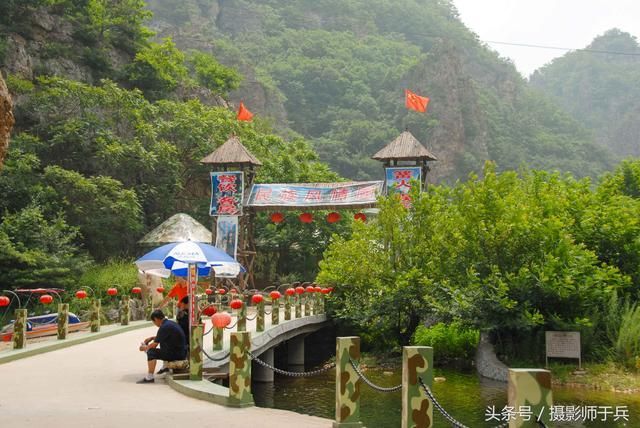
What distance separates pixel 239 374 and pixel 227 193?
18.6 metres

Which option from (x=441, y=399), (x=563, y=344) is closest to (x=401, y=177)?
(x=563, y=344)

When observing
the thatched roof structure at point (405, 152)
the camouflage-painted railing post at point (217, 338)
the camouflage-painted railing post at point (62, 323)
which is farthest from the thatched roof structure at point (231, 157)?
the camouflage-painted railing post at point (217, 338)

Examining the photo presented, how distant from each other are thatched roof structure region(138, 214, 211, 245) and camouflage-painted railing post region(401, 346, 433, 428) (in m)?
20.9

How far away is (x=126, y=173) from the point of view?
29.4m

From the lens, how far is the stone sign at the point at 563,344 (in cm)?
1705

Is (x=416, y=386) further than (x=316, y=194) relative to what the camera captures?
No

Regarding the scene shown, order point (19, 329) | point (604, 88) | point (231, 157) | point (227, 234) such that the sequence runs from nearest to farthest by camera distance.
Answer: point (19, 329) < point (227, 234) < point (231, 157) < point (604, 88)

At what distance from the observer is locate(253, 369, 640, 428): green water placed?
1259 centimetres

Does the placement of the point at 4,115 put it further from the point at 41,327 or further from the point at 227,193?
the point at 227,193

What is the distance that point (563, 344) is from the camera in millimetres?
17172

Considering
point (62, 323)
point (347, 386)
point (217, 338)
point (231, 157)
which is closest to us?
point (347, 386)

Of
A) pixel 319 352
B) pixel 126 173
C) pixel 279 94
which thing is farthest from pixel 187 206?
pixel 279 94

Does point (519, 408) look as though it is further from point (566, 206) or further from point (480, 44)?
point (480, 44)

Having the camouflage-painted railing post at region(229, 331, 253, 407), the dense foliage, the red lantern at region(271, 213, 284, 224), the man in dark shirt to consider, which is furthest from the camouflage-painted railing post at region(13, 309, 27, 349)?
the red lantern at region(271, 213, 284, 224)
